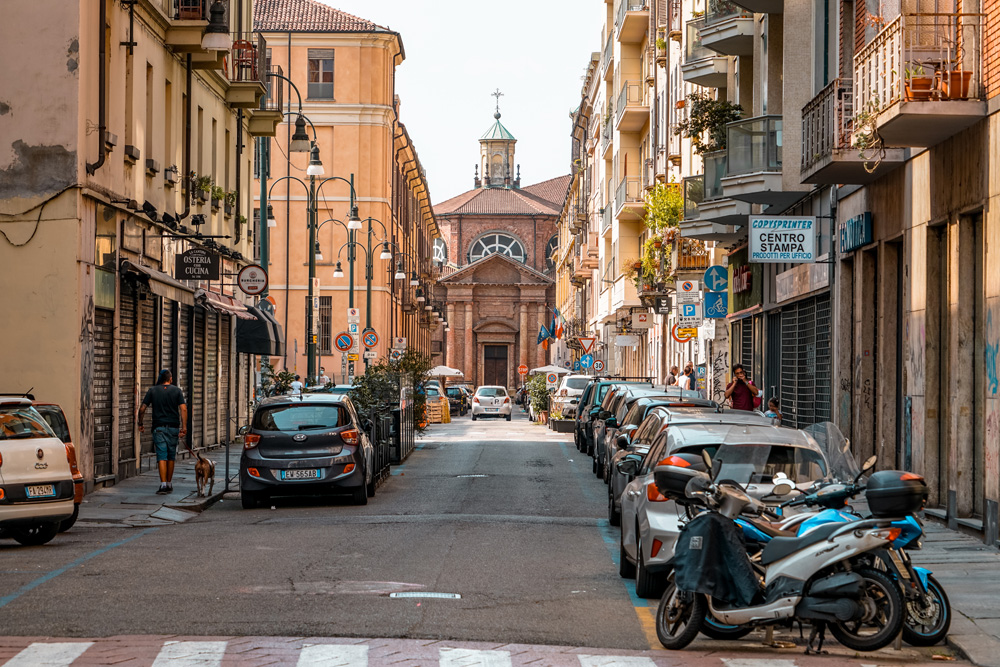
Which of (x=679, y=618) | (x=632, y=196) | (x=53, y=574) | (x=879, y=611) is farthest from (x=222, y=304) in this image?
(x=632, y=196)

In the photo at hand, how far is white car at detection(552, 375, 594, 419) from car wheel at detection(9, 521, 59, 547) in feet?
101

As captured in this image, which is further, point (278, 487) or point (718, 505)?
point (278, 487)

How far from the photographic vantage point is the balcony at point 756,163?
24250 millimetres

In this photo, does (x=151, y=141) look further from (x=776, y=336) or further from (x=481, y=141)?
(x=481, y=141)

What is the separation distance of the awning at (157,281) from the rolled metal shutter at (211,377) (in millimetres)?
3719

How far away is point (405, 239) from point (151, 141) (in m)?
55.1

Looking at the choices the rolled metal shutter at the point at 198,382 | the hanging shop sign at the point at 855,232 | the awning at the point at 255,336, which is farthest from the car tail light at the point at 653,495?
the awning at the point at 255,336

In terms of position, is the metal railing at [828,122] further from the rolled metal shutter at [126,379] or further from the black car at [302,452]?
the rolled metal shutter at [126,379]

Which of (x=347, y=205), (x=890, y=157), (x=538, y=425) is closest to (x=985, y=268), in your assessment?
(x=890, y=157)

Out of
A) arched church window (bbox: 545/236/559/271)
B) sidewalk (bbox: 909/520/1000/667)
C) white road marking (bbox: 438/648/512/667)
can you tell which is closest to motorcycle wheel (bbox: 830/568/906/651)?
sidewalk (bbox: 909/520/1000/667)

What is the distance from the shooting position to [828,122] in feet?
64.2

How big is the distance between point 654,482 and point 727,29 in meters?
19.4

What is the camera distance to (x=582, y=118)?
81.9 meters

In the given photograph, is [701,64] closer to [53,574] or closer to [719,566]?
[53,574]
